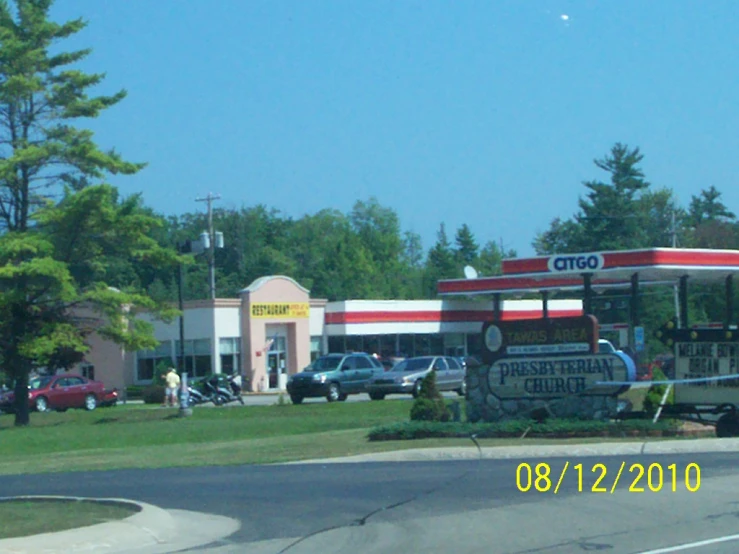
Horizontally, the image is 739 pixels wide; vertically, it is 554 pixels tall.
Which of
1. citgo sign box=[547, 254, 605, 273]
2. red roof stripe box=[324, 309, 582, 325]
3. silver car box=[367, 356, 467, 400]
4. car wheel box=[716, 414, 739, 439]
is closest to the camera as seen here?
car wheel box=[716, 414, 739, 439]

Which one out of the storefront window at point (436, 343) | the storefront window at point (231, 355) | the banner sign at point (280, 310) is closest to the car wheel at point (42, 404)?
the storefront window at point (231, 355)

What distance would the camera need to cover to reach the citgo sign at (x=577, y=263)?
2764cm

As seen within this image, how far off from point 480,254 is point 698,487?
10575 centimetres

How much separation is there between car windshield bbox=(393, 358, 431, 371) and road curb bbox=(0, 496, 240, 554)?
28.0 m

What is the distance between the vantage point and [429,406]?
71.6 feet

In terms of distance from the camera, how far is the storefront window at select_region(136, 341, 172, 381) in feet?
184

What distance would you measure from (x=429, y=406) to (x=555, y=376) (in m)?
2.68

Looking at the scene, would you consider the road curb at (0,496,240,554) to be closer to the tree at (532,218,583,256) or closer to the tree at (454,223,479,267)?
the tree at (532,218,583,256)

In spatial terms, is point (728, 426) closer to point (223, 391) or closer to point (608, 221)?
point (223, 391)

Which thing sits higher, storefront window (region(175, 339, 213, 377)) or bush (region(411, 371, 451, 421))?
storefront window (region(175, 339, 213, 377))

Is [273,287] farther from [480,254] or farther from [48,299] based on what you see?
[480,254]

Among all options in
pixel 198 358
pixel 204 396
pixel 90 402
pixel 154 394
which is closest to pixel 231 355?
pixel 198 358

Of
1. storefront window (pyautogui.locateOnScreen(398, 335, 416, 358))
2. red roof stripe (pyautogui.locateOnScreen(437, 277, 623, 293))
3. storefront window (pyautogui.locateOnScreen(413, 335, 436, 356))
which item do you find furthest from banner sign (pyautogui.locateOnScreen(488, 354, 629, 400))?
storefront window (pyautogui.locateOnScreen(413, 335, 436, 356))

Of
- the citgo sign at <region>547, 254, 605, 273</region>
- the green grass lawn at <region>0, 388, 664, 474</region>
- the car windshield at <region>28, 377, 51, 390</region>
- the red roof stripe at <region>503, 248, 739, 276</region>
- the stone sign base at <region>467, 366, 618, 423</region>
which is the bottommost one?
the green grass lawn at <region>0, 388, 664, 474</region>
